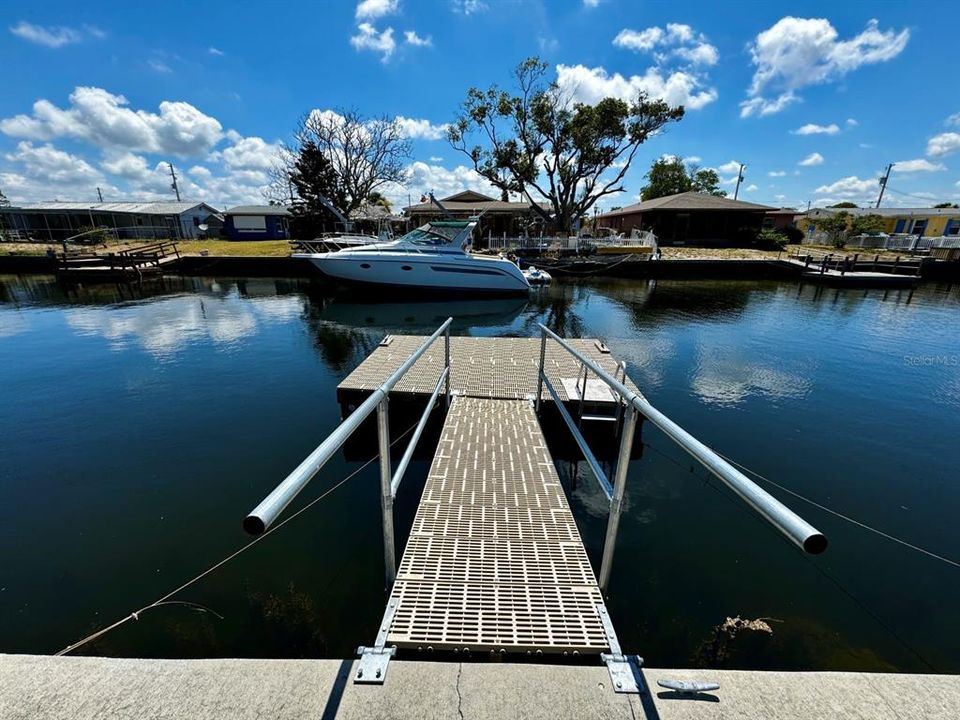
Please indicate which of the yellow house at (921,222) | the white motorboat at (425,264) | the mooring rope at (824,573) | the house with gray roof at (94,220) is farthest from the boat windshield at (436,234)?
the yellow house at (921,222)

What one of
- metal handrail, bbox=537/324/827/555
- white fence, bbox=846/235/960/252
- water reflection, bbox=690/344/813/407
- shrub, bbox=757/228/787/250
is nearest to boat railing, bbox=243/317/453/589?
metal handrail, bbox=537/324/827/555

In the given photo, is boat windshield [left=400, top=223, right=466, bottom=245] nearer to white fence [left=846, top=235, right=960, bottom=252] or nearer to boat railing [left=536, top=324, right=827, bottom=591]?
boat railing [left=536, top=324, right=827, bottom=591]

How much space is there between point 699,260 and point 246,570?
95.1 ft

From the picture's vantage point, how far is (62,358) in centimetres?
1014

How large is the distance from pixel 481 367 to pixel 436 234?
12146mm

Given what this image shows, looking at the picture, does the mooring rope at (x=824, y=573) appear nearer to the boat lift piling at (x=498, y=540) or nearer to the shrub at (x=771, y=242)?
the boat lift piling at (x=498, y=540)

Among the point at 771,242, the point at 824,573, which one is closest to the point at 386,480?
the point at 824,573

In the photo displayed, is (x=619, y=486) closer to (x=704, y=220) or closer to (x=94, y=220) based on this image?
(x=704, y=220)

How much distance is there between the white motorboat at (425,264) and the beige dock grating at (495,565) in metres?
14.4

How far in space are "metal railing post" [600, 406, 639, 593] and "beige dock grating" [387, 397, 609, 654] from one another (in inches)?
5.6

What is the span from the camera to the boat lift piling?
1.71 m

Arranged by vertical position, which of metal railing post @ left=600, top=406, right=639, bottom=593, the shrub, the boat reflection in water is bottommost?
the boat reflection in water

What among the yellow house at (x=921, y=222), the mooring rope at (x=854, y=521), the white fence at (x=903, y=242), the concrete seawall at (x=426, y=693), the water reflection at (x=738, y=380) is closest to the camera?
the concrete seawall at (x=426, y=693)

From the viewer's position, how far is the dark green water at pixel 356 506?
341 cm
